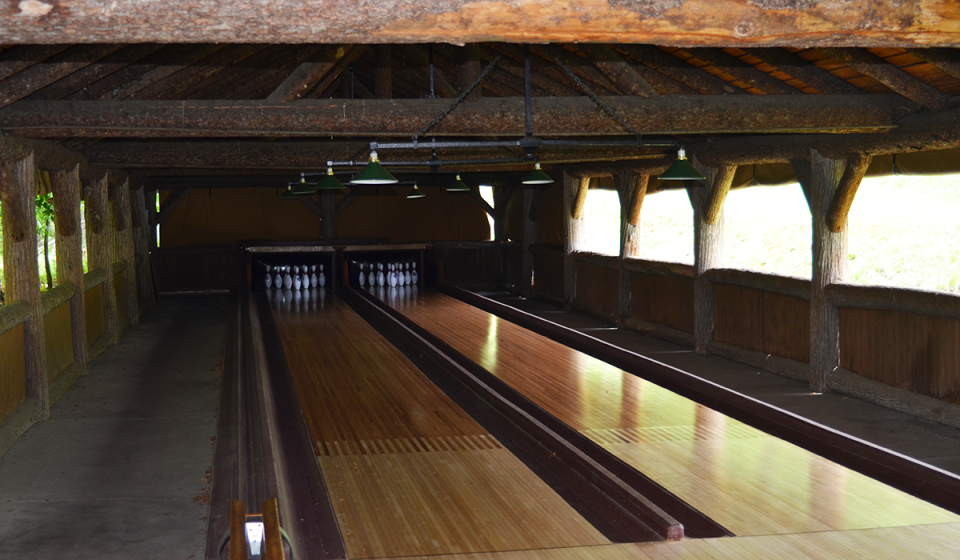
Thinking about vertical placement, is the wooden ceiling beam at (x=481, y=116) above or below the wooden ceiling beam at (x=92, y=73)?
below

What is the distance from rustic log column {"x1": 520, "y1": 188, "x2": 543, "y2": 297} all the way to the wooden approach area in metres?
7.66

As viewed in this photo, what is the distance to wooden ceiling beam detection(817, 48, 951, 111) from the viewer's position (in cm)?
Answer: 495

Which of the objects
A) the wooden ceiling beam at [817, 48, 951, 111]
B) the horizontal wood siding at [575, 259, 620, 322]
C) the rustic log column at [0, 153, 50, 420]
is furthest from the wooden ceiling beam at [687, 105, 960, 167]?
the rustic log column at [0, 153, 50, 420]

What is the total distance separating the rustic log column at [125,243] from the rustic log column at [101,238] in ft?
3.55

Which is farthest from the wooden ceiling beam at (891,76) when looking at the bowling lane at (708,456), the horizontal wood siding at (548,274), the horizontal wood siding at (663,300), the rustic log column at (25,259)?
the horizontal wood siding at (548,274)

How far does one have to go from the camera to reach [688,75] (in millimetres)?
6039

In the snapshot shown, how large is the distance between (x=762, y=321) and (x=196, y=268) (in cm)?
998

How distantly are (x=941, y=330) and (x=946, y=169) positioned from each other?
1.08 meters

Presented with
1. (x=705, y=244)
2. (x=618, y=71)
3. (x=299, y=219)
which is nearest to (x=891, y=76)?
(x=618, y=71)

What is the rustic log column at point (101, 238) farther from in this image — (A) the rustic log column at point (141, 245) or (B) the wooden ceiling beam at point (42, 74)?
(B) the wooden ceiling beam at point (42, 74)

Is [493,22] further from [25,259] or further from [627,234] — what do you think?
[627,234]

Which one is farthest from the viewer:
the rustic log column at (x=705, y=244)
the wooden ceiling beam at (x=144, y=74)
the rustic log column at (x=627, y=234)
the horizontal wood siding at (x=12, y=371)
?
the rustic log column at (x=627, y=234)

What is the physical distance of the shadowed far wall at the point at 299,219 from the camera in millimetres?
14156

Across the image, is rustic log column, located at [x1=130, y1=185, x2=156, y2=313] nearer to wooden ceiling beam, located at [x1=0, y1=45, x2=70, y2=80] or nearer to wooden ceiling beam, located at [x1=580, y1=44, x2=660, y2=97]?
wooden ceiling beam, located at [x1=0, y1=45, x2=70, y2=80]
